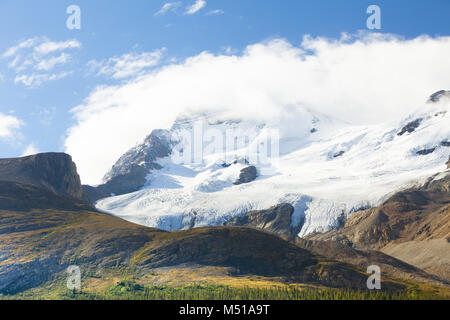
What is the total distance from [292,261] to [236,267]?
598 inches

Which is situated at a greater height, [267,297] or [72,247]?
[72,247]

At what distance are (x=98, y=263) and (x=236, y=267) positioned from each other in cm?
3569

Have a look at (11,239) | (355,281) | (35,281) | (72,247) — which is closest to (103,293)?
(35,281)

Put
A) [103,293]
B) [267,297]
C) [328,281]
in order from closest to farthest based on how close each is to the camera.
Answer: [267,297]
[103,293]
[328,281]

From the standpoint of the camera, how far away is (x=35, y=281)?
156125 millimetres

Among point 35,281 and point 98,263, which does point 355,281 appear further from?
point 35,281
